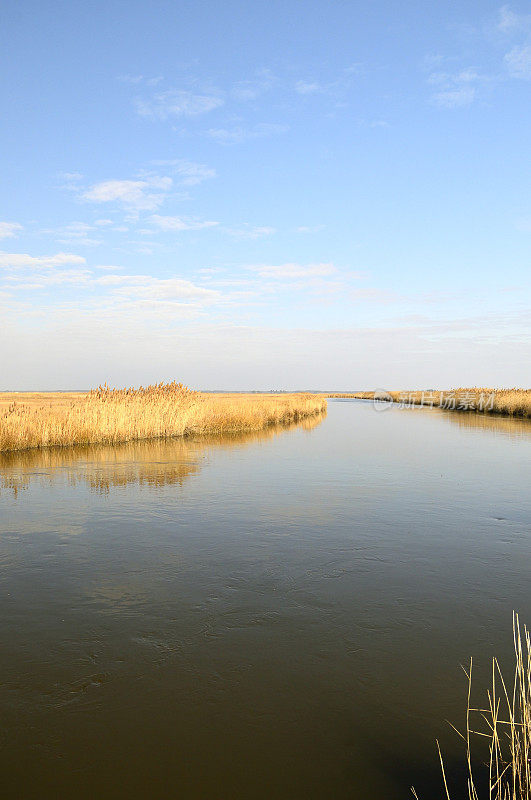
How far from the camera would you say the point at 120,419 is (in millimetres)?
21078

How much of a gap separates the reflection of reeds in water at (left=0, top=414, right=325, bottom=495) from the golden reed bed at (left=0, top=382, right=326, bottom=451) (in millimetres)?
473

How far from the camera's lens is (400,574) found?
6.81 metres

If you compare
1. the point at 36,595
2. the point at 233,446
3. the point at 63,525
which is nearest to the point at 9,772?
the point at 36,595

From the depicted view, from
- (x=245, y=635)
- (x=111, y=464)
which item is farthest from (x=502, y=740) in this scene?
(x=111, y=464)

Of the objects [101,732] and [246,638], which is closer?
[101,732]

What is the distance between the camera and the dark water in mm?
3480

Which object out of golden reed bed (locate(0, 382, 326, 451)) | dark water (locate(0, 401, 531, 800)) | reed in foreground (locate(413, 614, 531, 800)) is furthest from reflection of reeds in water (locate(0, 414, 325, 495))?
reed in foreground (locate(413, 614, 531, 800))

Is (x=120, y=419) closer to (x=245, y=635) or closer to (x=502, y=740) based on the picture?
(x=245, y=635)

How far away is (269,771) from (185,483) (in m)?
9.61

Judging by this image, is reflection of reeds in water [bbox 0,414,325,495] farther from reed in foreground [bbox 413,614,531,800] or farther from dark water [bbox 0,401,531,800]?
reed in foreground [bbox 413,614,531,800]

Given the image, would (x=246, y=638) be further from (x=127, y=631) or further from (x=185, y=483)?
(x=185, y=483)

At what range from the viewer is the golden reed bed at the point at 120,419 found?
1897 centimetres

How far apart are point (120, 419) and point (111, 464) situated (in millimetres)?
5664

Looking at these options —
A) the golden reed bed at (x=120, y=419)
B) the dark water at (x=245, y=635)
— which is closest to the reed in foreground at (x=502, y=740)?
the dark water at (x=245, y=635)
